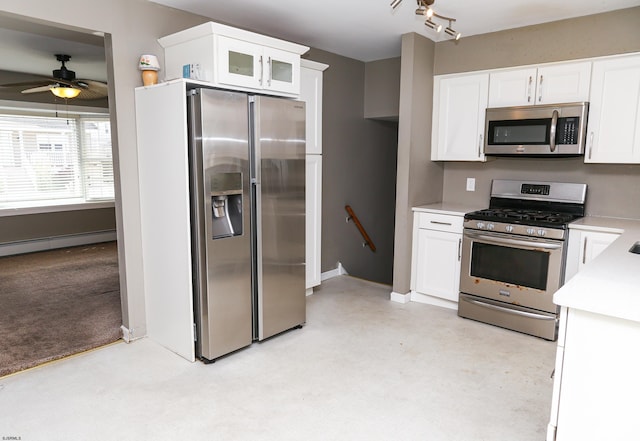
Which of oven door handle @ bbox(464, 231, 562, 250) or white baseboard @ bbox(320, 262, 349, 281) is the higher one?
oven door handle @ bbox(464, 231, 562, 250)

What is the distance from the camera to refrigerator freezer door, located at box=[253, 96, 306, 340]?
3018 mm

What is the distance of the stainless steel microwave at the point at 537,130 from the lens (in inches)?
132

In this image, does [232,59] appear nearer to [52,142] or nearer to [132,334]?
[132,334]

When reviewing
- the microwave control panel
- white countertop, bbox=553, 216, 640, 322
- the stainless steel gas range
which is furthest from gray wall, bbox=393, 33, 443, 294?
white countertop, bbox=553, 216, 640, 322

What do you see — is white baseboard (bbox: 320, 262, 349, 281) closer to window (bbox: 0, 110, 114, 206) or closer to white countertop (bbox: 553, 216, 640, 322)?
white countertop (bbox: 553, 216, 640, 322)

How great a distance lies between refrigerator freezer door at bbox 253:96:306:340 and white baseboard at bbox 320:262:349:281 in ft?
4.44

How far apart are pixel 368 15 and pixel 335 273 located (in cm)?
270

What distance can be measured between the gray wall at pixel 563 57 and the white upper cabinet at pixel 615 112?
5.7 inches

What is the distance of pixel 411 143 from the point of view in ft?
12.9

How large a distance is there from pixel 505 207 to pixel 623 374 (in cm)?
264

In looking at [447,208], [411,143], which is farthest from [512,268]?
[411,143]

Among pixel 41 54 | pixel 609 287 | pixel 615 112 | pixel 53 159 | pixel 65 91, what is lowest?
pixel 609 287

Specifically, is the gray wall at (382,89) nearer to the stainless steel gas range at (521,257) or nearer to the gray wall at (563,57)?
the gray wall at (563,57)

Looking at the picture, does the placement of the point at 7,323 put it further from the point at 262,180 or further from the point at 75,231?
the point at 75,231
